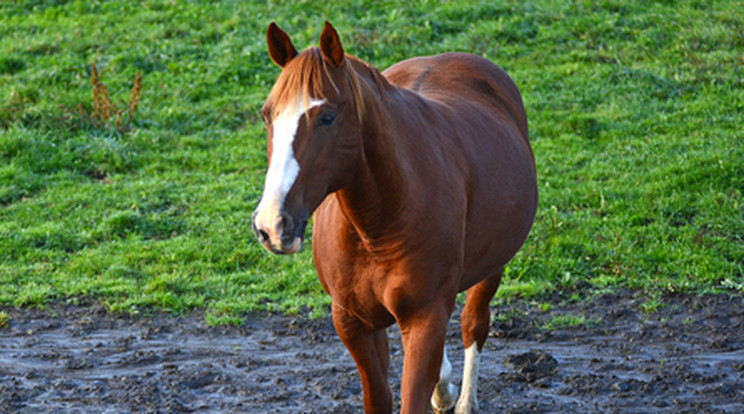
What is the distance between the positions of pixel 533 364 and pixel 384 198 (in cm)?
220

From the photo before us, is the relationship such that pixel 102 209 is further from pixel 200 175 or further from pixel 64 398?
pixel 64 398

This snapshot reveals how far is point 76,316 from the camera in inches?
217

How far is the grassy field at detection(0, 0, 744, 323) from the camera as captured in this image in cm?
612

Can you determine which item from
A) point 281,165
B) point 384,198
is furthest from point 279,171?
point 384,198

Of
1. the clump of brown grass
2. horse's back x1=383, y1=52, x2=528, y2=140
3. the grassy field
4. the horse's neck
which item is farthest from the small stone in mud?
the clump of brown grass

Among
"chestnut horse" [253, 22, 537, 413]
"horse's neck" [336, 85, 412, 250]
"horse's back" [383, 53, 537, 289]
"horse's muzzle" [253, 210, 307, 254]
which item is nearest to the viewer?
"horse's muzzle" [253, 210, 307, 254]

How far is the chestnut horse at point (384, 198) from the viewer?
246 cm

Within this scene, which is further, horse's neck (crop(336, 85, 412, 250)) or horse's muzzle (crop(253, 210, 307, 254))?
horse's neck (crop(336, 85, 412, 250))

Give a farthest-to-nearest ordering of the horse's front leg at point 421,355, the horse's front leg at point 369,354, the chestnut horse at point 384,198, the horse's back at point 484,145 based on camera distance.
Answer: the horse's back at point 484,145, the horse's front leg at point 369,354, the horse's front leg at point 421,355, the chestnut horse at point 384,198

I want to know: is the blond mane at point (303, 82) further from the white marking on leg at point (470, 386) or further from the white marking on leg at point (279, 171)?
the white marking on leg at point (470, 386)

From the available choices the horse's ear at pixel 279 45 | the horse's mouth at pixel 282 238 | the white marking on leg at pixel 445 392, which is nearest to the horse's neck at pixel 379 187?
the horse's ear at pixel 279 45

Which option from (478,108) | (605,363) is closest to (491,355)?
(605,363)

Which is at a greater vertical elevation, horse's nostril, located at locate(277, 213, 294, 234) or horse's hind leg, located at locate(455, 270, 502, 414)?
horse's nostril, located at locate(277, 213, 294, 234)

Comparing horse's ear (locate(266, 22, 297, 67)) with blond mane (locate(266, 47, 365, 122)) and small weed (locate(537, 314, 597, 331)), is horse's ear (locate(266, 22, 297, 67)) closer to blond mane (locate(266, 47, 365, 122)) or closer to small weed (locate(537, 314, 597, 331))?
blond mane (locate(266, 47, 365, 122))
